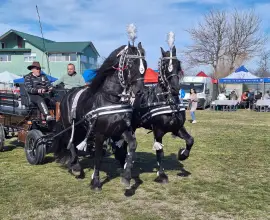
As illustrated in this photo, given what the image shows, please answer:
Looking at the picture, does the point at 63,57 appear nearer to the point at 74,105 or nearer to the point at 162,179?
the point at 74,105

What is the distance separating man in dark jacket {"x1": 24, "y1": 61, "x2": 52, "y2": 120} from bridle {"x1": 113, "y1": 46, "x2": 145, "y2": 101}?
104 inches

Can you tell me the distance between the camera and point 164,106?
5895 mm

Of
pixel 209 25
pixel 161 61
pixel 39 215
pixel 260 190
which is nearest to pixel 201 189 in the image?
pixel 260 190

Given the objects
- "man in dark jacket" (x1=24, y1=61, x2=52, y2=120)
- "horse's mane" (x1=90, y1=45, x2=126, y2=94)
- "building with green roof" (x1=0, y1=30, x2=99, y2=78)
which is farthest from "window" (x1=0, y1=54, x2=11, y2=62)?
"horse's mane" (x1=90, y1=45, x2=126, y2=94)

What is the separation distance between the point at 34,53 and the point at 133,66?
147 feet

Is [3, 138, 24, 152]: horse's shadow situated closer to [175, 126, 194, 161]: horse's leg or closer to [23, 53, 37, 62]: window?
[175, 126, 194, 161]: horse's leg

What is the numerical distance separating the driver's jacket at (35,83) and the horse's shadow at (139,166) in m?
1.88

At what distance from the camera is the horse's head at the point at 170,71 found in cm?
568

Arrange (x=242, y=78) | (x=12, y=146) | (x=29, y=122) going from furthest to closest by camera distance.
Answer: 1. (x=242, y=78)
2. (x=12, y=146)
3. (x=29, y=122)

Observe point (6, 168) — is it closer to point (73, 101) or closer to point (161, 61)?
point (73, 101)

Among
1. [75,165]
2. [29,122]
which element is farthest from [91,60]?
[75,165]

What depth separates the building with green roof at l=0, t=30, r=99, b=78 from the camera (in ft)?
151

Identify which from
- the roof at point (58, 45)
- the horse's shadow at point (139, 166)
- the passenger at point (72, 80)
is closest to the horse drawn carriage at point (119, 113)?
the horse's shadow at point (139, 166)

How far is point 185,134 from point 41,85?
3365 mm
